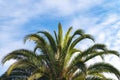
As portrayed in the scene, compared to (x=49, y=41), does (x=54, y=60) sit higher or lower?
lower

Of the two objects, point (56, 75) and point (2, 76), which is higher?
point (2, 76)

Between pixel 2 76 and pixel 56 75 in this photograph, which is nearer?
pixel 56 75

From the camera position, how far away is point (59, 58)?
23.2 m

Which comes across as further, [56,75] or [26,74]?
[26,74]

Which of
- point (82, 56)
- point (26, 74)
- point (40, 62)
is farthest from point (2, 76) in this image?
point (82, 56)

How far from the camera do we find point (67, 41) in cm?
2377

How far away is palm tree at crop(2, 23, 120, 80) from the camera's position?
22.8 meters

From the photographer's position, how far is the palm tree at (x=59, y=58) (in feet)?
74.9

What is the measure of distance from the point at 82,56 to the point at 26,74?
449 cm

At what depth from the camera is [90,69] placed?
2322 cm

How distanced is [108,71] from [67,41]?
11.3 ft

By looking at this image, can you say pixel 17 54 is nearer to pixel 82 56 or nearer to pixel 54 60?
pixel 54 60

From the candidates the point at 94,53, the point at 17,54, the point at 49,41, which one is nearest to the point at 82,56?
the point at 94,53

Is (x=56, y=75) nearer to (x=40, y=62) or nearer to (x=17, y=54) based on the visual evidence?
(x=40, y=62)
